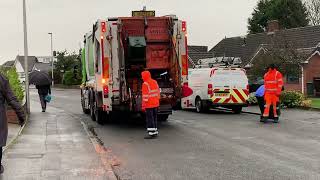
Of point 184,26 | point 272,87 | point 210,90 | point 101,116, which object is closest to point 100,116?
point 101,116

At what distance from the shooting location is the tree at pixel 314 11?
6725 centimetres

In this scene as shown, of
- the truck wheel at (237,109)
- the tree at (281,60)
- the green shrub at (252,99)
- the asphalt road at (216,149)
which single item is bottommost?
the asphalt road at (216,149)

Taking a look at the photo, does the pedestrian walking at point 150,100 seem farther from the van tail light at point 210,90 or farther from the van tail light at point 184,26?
the van tail light at point 210,90

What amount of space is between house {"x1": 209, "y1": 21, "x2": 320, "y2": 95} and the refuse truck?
16.7 meters

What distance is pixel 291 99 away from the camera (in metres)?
22.2

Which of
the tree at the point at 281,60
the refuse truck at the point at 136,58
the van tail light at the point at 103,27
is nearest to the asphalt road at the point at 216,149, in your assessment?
the refuse truck at the point at 136,58

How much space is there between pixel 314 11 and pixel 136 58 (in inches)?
2230

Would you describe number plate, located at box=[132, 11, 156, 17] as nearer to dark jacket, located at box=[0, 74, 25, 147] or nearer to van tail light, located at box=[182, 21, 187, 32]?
van tail light, located at box=[182, 21, 187, 32]

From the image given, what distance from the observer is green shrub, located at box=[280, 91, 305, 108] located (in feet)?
72.7

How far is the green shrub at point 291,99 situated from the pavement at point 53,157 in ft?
34.1

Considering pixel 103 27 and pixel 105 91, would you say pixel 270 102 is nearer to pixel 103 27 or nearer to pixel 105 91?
pixel 105 91

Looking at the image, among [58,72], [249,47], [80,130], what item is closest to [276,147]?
[80,130]

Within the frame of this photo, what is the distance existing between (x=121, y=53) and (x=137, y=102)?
1392 mm

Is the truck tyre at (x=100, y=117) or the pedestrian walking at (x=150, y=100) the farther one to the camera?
the truck tyre at (x=100, y=117)
